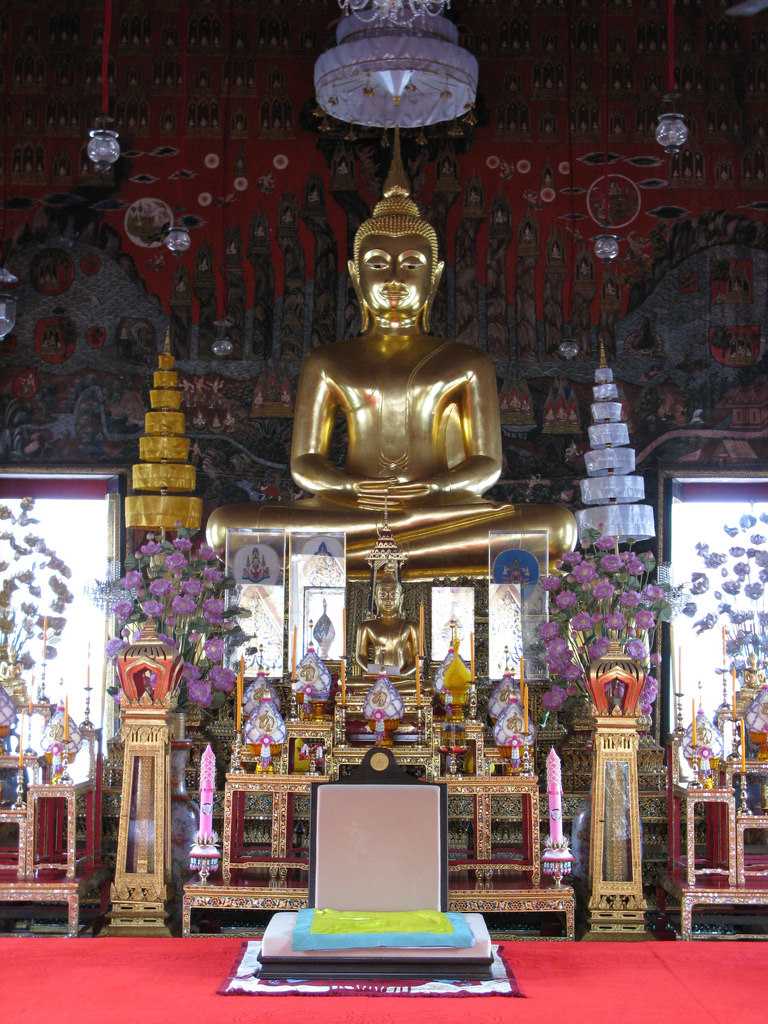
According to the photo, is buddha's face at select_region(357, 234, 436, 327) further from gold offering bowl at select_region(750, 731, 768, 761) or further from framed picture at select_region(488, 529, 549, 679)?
gold offering bowl at select_region(750, 731, 768, 761)

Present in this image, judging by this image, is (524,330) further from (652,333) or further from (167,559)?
(167,559)

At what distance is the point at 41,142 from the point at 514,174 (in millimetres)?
2946

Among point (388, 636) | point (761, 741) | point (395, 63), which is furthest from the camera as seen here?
point (395, 63)

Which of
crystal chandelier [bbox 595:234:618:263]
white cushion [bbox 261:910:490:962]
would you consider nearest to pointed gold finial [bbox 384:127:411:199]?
crystal chandelier [bbox 595:234:618:263]

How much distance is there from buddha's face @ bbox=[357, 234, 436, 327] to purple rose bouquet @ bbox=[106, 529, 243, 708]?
7.59 feet

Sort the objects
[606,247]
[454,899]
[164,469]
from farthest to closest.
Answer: [164,469], [606,247], [454,899]

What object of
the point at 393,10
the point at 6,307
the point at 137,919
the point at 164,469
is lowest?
the point at 137,919

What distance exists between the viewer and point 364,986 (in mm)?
2812

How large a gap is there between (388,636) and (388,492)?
4.48 ft

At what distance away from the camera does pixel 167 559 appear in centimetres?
573

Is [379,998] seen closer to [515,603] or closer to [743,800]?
[743,800]

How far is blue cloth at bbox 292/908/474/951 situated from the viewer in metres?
2.93

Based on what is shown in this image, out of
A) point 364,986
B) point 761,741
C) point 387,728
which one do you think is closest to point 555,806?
point 387,728

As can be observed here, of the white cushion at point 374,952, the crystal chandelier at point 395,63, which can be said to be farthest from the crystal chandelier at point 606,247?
the white cushion at point 374,952
